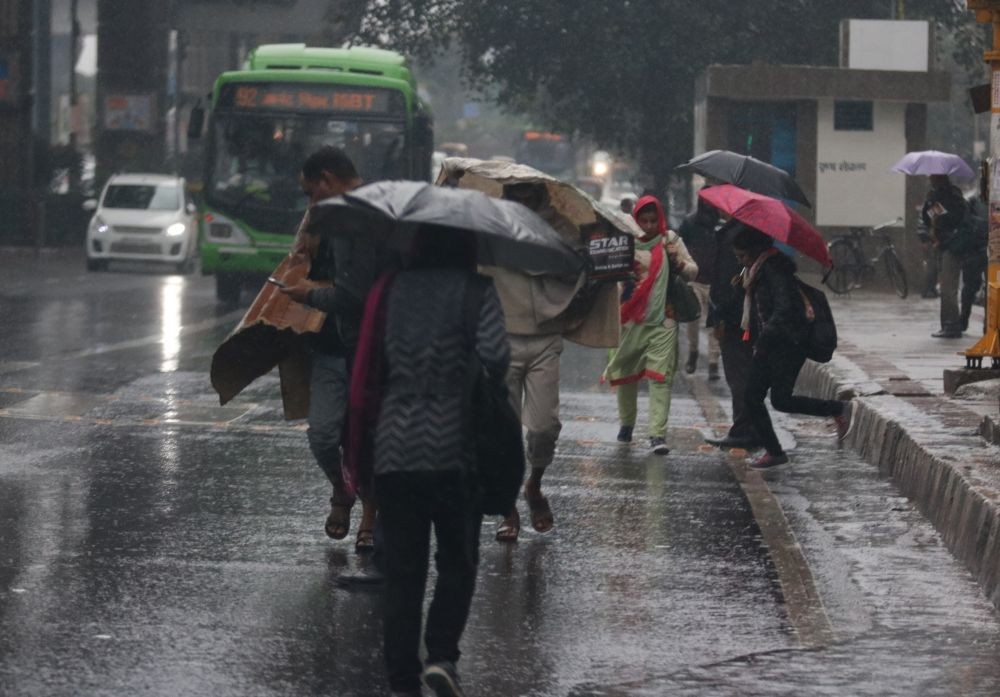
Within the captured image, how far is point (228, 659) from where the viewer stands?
564 cm

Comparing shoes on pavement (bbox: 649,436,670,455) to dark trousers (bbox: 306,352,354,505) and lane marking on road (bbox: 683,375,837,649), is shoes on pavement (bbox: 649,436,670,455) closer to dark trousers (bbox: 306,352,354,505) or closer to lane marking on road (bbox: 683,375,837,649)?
lane marking on road (bbox: 683,375,837,649)

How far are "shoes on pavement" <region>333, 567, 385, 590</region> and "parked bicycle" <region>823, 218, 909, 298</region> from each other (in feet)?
63.3

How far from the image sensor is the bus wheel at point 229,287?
2327 centimetres

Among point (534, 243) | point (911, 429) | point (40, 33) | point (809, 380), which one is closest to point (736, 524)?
point (911, 429)

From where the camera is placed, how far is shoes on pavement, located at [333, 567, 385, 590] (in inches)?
266

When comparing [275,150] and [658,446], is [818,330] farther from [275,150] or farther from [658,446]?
[275,150]

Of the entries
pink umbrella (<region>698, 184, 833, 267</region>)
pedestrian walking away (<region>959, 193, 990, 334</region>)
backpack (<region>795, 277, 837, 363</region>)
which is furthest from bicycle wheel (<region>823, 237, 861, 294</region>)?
pink umbrella (<region>698, 184, 833, 267</region>)

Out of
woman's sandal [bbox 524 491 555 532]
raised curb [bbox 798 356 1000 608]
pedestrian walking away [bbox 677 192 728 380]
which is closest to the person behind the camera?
raised curb [bbox 798 356 1000 608]

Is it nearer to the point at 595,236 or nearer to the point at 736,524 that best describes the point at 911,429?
the point at 736,524

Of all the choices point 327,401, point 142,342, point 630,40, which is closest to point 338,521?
point 327,401

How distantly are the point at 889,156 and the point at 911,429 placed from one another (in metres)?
17.6

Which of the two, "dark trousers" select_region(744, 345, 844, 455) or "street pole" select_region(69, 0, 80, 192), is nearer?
"dark trousers" select_region(744, 345, 844, 455)

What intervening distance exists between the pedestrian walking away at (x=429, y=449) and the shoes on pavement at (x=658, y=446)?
5452 millimetres

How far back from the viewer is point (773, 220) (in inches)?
384
